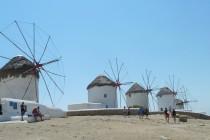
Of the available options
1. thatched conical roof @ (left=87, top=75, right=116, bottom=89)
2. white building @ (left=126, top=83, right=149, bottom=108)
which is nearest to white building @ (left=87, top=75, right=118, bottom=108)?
thatched conical roof @ (left=87, top=75, right=116, bottom=89)

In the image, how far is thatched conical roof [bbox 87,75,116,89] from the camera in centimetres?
6450

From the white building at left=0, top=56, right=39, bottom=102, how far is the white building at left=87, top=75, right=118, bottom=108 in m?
17.8

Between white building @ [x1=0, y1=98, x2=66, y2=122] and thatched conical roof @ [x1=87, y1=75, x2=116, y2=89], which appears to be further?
thatched conical roof @ [x1=87, y1=75, x2=116, y2=89]

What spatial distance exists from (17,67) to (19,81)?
1.49 meters

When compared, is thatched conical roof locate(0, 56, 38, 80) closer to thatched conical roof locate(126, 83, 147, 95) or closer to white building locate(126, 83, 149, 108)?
white building locate(126, 83, 149, 108)

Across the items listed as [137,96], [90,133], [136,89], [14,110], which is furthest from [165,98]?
[90,133]

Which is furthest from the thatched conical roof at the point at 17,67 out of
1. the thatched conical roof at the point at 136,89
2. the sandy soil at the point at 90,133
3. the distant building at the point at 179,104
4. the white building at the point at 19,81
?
the distant building at the point at 179,104

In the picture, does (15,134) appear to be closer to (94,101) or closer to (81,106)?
(81,106)

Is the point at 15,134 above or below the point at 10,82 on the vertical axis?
below

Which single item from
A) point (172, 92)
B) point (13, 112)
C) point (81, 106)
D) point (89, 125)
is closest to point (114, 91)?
point (81, 106)

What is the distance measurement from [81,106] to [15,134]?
3477cm

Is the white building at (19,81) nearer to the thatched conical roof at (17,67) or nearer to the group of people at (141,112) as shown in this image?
the thatched conical roof at (17,67)

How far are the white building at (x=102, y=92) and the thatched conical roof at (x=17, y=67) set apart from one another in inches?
734

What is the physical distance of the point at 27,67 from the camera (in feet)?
155
